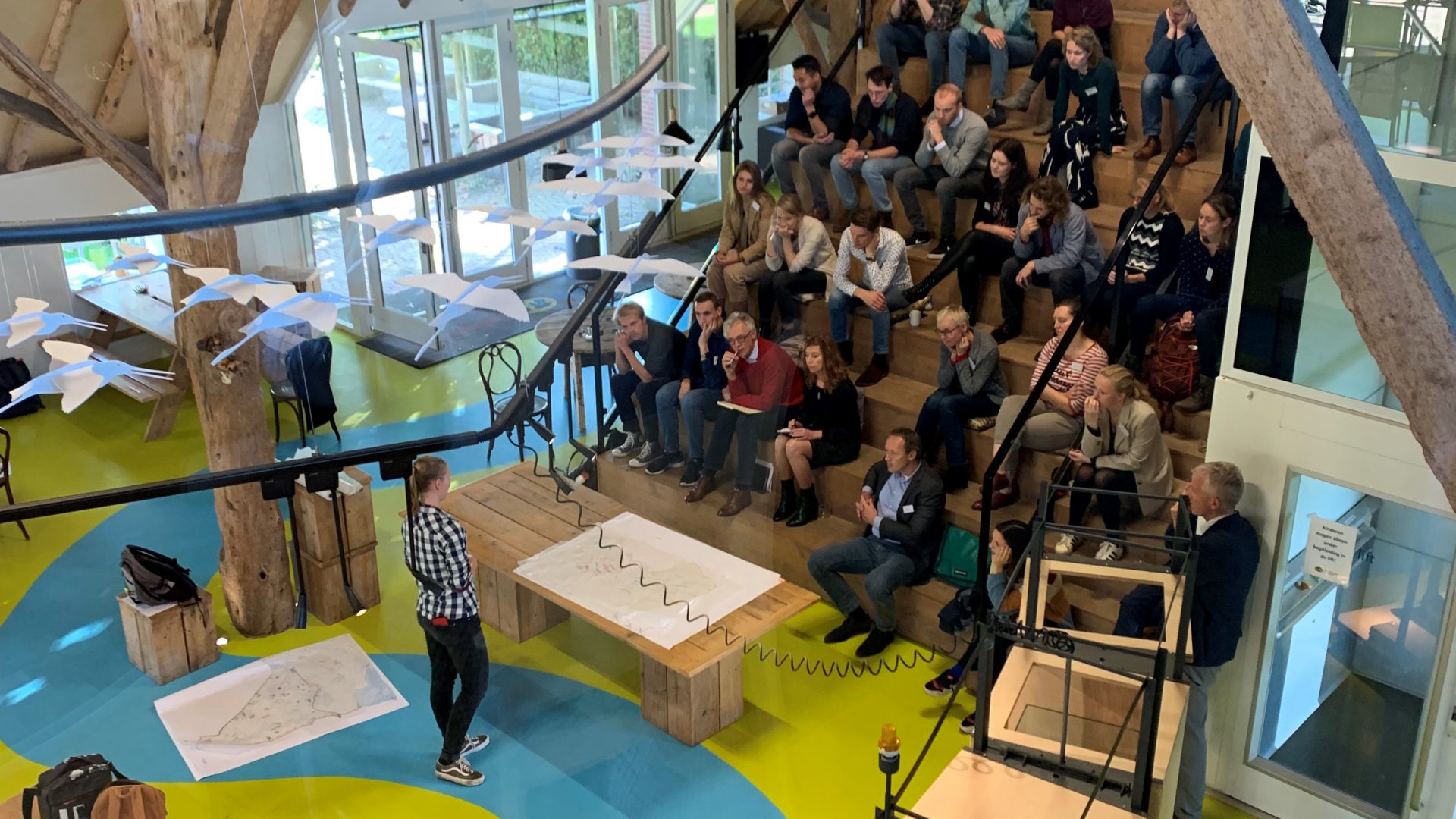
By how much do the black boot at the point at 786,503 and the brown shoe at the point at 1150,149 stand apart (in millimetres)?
1917

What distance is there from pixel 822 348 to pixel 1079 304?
3.11ft

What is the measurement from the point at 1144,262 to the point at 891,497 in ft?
4.05

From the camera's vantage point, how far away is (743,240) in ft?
17.8

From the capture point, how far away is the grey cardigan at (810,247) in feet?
17.5

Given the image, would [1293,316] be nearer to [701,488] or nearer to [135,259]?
[701,488]

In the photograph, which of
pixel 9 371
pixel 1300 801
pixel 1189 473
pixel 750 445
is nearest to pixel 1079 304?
pixel 1189 473

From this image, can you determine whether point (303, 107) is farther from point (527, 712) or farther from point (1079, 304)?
point (1079, 304)

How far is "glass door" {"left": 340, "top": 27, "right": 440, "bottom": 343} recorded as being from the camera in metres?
2.97

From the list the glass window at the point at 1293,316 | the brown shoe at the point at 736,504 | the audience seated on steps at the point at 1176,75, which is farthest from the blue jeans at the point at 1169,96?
the brown shoe at the point at 736,504

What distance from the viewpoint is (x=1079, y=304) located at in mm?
4336

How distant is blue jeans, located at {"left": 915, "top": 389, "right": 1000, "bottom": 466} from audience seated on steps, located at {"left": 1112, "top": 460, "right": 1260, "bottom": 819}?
3.70ft

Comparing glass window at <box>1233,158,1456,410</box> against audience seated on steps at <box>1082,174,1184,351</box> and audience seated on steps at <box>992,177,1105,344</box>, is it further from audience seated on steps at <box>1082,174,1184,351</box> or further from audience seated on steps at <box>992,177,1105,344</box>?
audience seated on steps at <box>992,177,1105,344</box>

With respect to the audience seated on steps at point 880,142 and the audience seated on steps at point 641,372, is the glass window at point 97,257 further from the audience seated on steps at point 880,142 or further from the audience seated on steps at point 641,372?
the audience seated on steps at point 880,142

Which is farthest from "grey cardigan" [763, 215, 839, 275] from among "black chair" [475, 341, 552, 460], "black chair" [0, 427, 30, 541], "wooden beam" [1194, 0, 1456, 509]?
"wooden beam" [1194, 0, 1456, 509]
